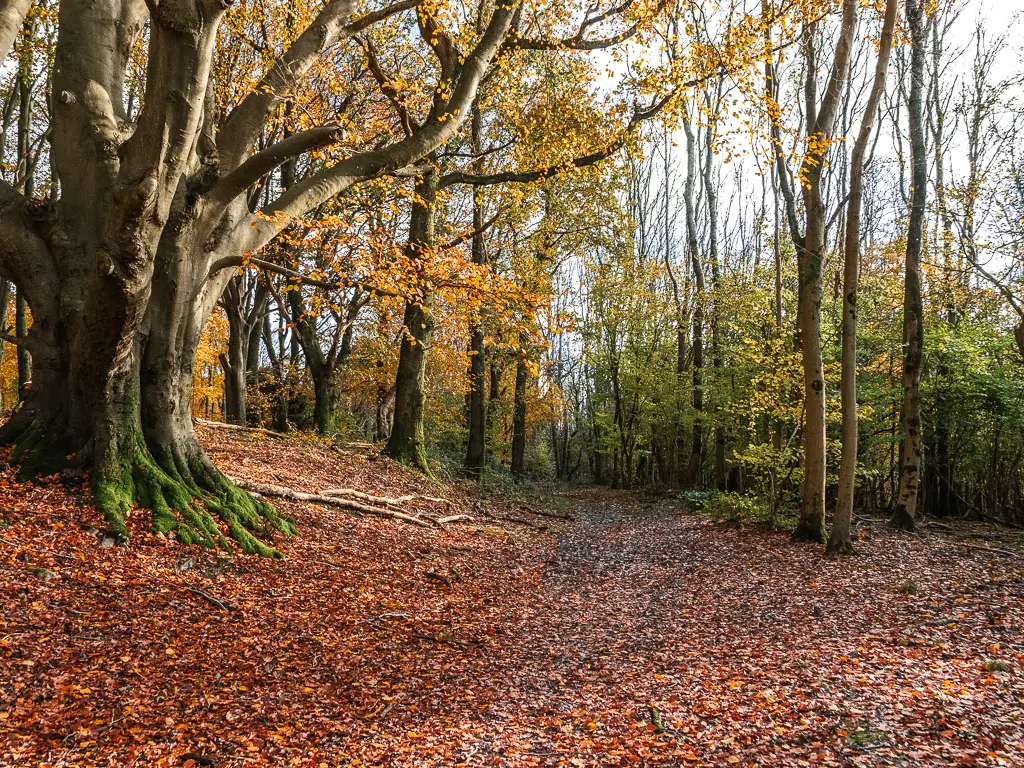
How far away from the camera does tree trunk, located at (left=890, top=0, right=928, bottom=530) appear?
11797 millimetres

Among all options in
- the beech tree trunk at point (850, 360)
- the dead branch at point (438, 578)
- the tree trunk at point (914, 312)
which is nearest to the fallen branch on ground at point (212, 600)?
the dead branch at point (438, 578)

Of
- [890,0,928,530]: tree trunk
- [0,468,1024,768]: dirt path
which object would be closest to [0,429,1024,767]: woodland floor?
[0,468,1024,768]: dirt path

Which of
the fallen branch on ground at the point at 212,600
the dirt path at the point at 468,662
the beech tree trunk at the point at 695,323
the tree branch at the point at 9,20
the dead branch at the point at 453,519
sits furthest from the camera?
the beech tree trunk at the point at 695,323

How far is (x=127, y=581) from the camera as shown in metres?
5.27

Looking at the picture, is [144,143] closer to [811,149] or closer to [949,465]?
[811,149]

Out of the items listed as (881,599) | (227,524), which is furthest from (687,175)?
(227,524)

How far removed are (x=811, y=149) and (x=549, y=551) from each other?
25.9ft

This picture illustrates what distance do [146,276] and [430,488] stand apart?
9.90 meters

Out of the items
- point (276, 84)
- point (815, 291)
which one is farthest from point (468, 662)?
point (815, 291)

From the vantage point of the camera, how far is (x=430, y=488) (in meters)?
14.6

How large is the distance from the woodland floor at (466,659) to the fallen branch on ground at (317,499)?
1170mm

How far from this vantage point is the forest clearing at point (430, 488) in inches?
157

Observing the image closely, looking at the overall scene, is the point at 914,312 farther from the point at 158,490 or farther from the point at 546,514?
the point at 158,490

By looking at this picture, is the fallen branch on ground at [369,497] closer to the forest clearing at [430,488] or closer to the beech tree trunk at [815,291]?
the forest clearing at [430,488]
